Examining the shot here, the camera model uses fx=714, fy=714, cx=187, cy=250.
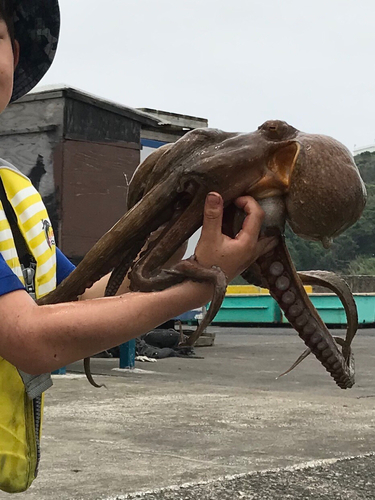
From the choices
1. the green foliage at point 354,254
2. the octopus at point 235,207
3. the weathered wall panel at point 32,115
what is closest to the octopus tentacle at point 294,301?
the octopus at point 235,207

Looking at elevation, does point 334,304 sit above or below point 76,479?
below

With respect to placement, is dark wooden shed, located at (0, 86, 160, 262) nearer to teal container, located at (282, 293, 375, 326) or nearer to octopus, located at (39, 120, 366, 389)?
octopus, located at (39, 120, 366, 389)

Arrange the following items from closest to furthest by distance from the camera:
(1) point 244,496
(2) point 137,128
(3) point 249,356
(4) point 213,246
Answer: (4) point 213,246 → (1) point 244,496 → (2) point 137,128 → (3) point 249,356

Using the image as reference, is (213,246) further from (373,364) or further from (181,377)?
(373,364)

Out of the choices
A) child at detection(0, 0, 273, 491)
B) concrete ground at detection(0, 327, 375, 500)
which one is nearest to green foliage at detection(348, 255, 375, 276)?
concrete ground at detection(0, 327, 375, 500)

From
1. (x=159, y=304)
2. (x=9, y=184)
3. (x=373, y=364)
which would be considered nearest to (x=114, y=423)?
(x=9, y=184)

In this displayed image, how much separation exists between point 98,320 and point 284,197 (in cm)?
43

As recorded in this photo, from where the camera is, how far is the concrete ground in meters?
3.67

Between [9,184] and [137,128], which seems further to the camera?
[137,128]

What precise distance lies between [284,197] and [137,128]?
724 centimetres

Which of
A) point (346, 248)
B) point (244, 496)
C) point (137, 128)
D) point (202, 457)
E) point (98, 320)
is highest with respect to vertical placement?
point (98, 320)

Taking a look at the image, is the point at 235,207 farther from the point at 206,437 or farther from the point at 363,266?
the point at 363,266

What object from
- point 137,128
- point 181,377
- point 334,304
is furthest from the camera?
point 334,304

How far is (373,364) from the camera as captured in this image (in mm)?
9539
